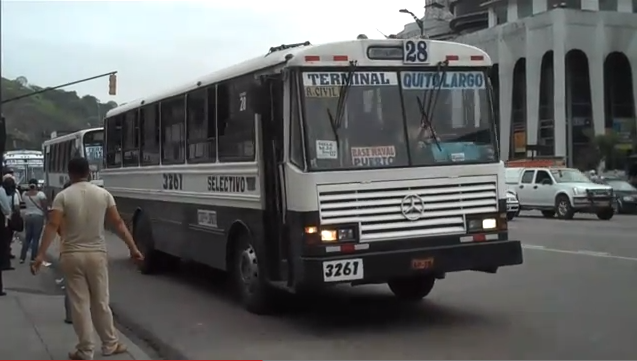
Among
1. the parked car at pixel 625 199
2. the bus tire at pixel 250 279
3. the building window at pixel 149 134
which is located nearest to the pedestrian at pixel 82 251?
the bus tire at pixel 250 279

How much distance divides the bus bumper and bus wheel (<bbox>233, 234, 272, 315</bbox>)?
47.7 inches

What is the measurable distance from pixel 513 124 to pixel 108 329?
58.6m

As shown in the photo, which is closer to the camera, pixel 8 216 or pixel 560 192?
pixel 8 216

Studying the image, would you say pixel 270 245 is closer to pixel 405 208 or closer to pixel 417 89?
pixel 405 208

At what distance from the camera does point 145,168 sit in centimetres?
1486

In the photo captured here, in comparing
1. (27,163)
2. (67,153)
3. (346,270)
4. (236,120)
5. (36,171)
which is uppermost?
(67,153)

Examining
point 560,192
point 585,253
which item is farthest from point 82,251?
point 560,192

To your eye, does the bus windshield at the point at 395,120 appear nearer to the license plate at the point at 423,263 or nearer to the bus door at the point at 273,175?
the bus door at the point at 273,175

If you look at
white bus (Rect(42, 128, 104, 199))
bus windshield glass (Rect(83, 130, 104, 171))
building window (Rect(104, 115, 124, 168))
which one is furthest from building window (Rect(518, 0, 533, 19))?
building window (Rect(104, 115, 124, 168))

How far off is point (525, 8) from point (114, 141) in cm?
5083

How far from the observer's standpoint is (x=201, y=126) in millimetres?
11969

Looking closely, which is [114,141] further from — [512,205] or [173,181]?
[512,205]

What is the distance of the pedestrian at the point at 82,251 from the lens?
7.75m

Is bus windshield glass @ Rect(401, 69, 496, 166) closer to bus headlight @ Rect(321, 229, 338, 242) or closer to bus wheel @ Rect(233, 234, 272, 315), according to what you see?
bus headlight @ Rect(321, 229, 338, 242)
